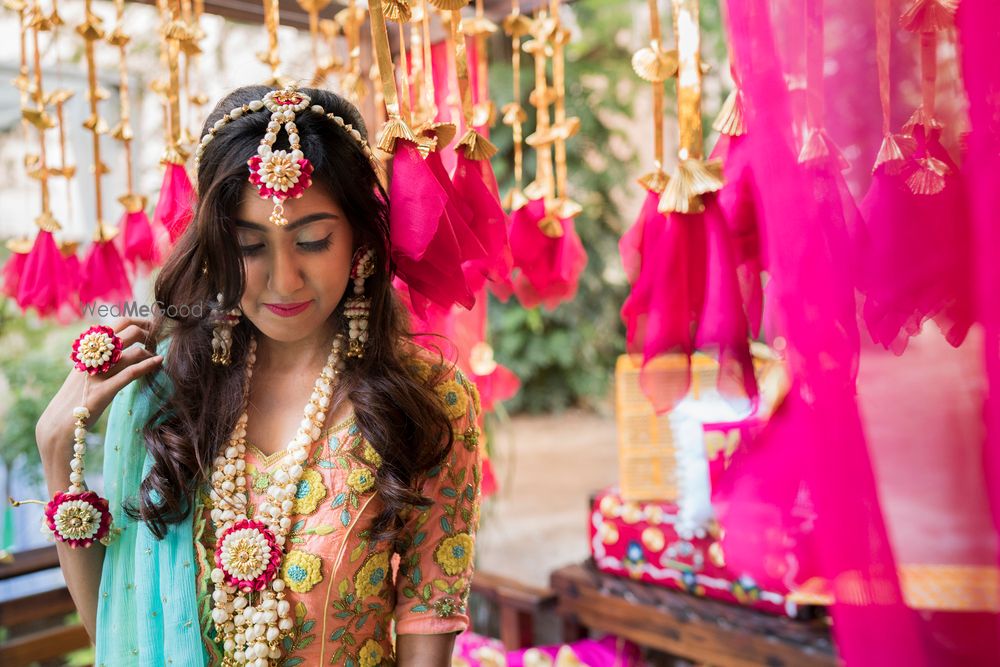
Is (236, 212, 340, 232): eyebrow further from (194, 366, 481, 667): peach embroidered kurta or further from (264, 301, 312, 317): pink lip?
(194, 366, 481, 667): peach embroidered kurta

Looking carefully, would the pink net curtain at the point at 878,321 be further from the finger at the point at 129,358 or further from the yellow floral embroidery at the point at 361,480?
the finger at the point at 129,358

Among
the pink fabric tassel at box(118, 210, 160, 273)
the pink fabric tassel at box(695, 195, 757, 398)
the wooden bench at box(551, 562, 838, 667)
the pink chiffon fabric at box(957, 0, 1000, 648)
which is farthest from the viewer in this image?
the wooden bench at box(551, 562, 838, 667)

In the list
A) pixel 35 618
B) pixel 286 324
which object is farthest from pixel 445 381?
pixel 35 618

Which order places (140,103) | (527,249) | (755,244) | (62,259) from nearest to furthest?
(755,244) < (527,249) < (62,259) < (140,103)

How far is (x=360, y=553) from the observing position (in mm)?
1061

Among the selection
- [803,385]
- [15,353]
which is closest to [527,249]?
[803,385]

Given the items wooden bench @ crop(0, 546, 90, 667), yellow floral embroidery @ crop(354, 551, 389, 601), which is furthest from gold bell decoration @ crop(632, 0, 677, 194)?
wooden bench @ crop(0, 546, 90, 667)

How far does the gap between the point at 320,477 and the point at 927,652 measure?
0.72 metres

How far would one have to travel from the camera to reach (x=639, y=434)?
2.06m

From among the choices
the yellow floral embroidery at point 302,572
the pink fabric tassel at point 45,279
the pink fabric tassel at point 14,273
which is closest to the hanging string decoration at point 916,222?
the yellow floral embroidery at point 302,572

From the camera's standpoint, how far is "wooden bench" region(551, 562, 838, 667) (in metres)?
1.69

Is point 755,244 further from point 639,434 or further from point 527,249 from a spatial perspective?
point 639,434

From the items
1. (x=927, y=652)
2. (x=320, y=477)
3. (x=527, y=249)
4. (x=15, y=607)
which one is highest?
(x=527, y=249)

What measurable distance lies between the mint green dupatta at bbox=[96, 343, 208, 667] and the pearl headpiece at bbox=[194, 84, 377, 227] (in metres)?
0.37
